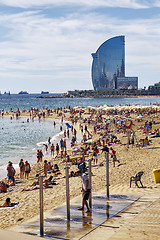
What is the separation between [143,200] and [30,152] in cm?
1754

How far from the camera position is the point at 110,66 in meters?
175

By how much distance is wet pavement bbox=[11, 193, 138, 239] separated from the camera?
522 centimetres

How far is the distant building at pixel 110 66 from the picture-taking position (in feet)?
553

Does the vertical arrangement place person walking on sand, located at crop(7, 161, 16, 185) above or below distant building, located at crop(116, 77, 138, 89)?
below

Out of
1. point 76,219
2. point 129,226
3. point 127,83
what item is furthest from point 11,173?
point 127,83

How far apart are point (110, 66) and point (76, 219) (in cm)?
17287

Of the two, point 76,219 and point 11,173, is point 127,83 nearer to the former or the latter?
point 11,173

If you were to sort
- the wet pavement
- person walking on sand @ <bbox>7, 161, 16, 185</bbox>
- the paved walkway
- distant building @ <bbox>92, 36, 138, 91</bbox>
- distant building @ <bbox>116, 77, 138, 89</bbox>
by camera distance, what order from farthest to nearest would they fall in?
distant building @ <bbox>116, 77, 138, 89</bbox> < distant building @ <bbox>92, 36, 138, 91</bbox> < person walking on sand @ <bbox>7, 161, 16, 185</bbox> < the wet pavement < the paved walkway

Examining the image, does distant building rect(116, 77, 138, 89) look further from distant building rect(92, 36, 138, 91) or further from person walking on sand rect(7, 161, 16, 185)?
person walking on sand rect(7, 161, 16, 185)

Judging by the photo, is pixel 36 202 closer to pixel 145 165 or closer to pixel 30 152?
pixel 145 165

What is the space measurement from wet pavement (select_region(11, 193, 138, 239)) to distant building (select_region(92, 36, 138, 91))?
537 feet

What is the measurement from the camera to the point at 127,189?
8.86m

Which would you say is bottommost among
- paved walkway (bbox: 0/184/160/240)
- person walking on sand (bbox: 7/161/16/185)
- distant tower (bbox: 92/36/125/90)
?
person walking on sand (bbox: 7/161/16/185)

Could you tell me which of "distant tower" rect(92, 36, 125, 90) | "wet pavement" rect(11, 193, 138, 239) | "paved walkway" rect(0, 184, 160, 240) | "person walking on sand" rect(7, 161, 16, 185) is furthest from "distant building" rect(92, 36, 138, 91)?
"paved walkway" rect(0, 184, 160, 240)
